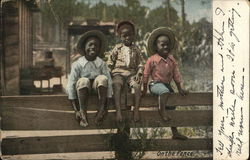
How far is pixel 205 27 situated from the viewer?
489cm

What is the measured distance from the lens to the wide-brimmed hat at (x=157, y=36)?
4715 millimetres

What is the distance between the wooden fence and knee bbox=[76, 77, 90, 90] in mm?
224

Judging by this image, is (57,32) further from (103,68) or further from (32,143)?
(32,143)

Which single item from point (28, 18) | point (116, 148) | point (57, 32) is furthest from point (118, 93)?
point (28, 18)

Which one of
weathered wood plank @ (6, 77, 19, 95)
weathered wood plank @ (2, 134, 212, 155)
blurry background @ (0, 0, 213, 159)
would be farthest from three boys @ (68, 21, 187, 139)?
weathered wood plank @ (6, 77, 19, 95)

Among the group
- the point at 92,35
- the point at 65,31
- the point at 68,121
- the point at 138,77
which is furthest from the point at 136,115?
the point at 65,31

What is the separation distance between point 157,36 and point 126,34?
375mm

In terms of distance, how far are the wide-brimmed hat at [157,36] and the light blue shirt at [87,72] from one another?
59 cm

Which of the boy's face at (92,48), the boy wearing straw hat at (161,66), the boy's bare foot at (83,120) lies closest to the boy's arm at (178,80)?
the boy wearing straw hat at (161,66)

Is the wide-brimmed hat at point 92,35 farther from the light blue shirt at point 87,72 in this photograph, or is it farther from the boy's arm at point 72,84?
the boy's arm at point 72,84

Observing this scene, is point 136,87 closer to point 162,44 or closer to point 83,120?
point 162,44

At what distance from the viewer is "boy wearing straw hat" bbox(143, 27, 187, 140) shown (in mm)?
4723

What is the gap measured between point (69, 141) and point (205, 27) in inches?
86.6

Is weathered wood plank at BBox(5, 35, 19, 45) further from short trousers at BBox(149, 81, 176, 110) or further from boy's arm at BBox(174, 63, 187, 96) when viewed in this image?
boy's arm at BBox(174, 63, 187, 96)
